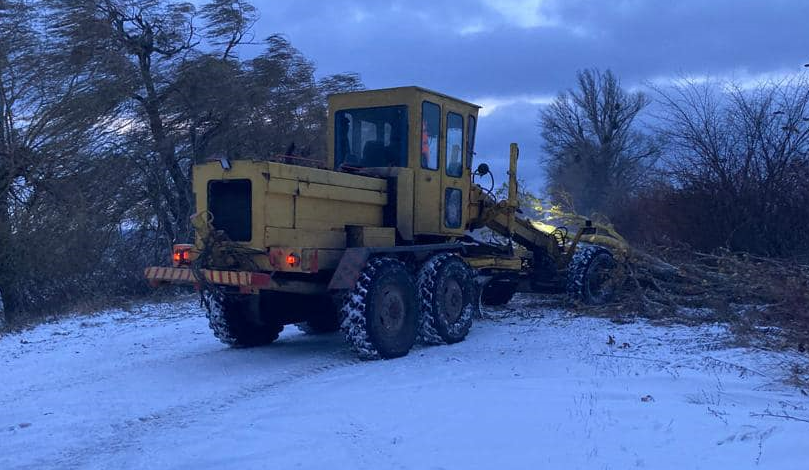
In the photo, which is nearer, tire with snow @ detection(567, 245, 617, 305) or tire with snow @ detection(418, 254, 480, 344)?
tire with snow @ detection(418, 254, 480, 344)

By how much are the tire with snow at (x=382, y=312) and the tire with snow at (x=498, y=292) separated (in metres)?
4.20

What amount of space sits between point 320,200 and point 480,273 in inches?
169

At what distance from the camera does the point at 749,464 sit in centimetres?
507

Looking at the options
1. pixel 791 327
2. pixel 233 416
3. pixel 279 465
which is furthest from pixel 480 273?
pixel 279 465

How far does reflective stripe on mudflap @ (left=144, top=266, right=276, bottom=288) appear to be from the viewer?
26.8 feet

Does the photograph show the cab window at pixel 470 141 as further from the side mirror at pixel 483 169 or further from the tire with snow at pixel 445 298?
the tire with snow at pixel 445 298

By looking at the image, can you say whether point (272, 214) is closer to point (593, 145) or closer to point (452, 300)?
point (452, 300)

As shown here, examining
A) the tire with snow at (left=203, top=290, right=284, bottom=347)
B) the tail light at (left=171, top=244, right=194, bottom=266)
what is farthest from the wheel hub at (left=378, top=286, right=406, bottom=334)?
the tail light at (left=171, top=244, right=194, bottom=266)

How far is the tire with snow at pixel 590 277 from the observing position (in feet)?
42.4

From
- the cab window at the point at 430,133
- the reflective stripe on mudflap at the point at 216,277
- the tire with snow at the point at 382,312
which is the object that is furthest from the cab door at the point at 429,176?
the reflective stripe on mudflap at the point at 216,277

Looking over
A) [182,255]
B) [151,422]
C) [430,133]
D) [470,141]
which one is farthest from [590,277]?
[151,422]

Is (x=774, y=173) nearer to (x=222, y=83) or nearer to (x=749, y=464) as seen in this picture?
(x=749, y=464)

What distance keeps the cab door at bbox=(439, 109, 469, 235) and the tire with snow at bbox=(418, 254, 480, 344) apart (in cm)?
69

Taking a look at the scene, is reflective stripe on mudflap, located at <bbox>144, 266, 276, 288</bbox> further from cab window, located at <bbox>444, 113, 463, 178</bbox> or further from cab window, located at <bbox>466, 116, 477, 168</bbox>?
cab window, located at <bbox>466, 116, 477, 168</bbox>
